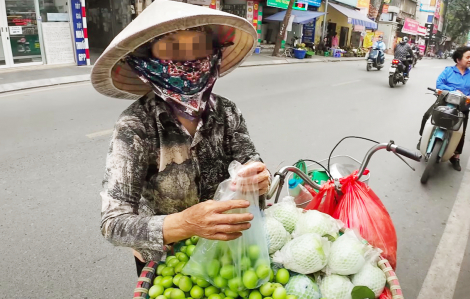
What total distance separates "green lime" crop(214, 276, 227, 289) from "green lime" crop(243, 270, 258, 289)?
0.22ft

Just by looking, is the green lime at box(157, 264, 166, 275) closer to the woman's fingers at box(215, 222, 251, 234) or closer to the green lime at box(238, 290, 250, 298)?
the green lime at box(238, 290, 250, 298)

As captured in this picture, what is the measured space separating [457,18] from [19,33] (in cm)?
5259

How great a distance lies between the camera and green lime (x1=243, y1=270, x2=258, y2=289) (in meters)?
1.06

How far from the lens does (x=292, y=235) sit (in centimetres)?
139

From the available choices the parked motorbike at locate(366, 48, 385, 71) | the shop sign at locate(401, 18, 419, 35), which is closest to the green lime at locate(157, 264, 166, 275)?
the parked motorbike at locate(366, 48, 385, 71)

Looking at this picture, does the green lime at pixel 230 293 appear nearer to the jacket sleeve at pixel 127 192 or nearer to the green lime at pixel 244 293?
the green lime at pixel 244 293

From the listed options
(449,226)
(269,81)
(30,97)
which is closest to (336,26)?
(269,81)

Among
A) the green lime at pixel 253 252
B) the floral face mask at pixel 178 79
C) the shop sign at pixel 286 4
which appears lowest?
the green lime at pixel 253 252

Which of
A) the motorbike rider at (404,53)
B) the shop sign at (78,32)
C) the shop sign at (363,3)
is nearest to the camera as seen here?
the shop sign at (78,32)

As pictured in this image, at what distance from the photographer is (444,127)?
416cm

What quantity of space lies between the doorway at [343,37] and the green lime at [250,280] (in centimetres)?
2723

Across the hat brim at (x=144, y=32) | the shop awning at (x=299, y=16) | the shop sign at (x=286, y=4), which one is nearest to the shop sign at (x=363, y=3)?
the shop sign at (x=286, y=4)

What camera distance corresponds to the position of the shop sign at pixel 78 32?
10.2m

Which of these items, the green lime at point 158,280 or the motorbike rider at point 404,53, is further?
the motorbike rider at point 404,53
